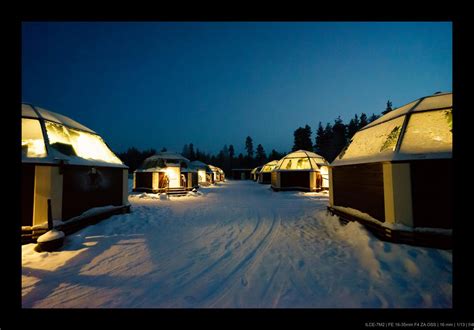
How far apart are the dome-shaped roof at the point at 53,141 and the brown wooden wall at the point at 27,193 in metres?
0.35

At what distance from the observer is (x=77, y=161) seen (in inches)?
279

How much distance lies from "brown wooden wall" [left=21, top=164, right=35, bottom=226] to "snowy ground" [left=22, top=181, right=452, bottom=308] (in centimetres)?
112

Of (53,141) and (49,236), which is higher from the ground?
(53,141)

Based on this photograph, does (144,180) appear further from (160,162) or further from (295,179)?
(295,179)

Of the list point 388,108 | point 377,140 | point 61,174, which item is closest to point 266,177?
point 377,140

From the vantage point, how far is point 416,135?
5.61 metres

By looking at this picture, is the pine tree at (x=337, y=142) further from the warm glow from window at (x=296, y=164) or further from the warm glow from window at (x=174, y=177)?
the warm glow from window at (x=174, y=177)

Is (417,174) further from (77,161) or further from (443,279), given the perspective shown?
(77,161)

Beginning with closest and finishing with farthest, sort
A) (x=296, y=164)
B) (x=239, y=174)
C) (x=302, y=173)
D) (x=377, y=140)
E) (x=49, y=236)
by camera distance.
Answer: (x=49, y=236)
(x=377, y=140)
(x=302, y=173)
(x=296, y=164)
(x=239, y=174)

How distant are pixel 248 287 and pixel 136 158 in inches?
3113

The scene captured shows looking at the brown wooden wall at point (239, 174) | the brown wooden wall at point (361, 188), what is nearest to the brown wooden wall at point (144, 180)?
the brown wooden wall at point (361, 188)

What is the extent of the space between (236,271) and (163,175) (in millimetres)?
19560

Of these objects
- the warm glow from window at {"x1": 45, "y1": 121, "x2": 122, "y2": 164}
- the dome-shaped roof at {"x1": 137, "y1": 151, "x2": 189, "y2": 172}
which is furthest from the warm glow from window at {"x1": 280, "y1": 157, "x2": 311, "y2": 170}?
the warm glow from window at {"x1": 45, "y1": 121, "x2": 122, "y2": 164}

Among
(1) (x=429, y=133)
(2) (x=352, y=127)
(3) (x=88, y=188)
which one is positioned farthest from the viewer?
(2) (x=352, y=127)
